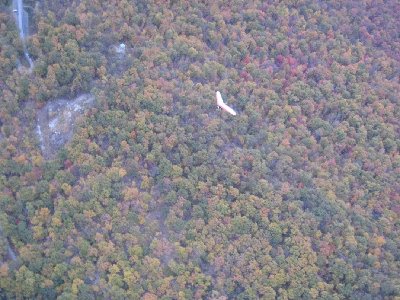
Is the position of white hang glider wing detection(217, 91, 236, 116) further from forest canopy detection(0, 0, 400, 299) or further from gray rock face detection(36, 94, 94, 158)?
gray rock face detection(36, 94, 94, 158)

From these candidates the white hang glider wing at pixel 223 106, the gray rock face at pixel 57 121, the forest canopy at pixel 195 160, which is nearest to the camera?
the forest canopy at pixel 195 160

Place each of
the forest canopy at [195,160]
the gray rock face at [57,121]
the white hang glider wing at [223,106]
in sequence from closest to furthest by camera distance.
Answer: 1. the forest canopy at [195,160]
2. the gray rock face at [57,121]
3. the white hang glider wing at [223,106]

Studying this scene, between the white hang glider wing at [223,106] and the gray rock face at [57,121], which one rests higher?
the white hang glider wing at [223,106]

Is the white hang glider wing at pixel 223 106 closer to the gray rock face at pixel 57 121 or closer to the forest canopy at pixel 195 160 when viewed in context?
the forest canopy at pixel 195 160

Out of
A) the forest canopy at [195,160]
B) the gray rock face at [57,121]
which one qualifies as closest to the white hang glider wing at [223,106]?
the forest canopy at [195,160]

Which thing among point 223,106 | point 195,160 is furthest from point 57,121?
point 223,106

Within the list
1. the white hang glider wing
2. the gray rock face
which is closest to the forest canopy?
the gray rock face

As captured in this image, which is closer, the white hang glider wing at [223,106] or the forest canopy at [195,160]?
the forest canopy at [195,160]

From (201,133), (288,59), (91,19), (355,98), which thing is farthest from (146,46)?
(355,98)

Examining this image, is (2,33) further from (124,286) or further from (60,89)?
(124,286)
